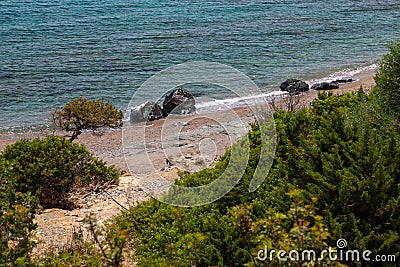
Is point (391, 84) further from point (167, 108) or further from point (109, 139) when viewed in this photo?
point (167, 108)

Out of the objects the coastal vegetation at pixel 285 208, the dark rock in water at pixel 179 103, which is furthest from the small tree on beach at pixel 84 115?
the coastal vegetation at pixel 285 208

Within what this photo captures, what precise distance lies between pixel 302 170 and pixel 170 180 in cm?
388

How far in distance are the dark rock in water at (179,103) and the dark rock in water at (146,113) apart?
1.15 feet

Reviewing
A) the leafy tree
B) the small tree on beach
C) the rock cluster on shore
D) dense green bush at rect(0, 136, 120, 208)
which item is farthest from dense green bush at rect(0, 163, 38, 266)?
the rock cluster on shore

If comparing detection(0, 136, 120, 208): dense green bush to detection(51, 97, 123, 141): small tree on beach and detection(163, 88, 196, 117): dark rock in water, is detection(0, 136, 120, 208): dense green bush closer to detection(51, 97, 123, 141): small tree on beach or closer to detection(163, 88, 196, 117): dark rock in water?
detection(51, 97, 123, 141): small tree on beach

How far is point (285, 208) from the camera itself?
16.7 feet

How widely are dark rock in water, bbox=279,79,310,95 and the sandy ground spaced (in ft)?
2.84

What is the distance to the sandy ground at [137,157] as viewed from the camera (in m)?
7.28

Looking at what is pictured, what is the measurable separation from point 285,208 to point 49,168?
457 centimetres

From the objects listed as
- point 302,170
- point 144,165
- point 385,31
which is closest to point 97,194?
point 144,165

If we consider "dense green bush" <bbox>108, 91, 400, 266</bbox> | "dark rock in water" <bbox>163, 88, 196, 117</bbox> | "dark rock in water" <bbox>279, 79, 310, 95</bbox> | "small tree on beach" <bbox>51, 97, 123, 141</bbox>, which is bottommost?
"dark rock in water" <bbox>279, 79, 310, 95</bbox>

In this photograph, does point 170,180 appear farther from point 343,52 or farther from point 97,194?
point 343,52

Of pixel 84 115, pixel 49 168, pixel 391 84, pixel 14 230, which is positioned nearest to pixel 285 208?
pixel 391 84

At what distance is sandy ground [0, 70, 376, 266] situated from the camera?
7281 mm
